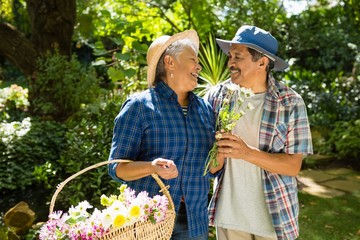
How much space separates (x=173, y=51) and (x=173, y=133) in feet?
1.25

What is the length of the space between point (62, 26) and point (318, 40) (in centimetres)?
474

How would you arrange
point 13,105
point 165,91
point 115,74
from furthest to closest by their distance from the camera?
point 13,105 < point 115,74 < point 165,91

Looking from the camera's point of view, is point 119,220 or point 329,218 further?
point 329,218

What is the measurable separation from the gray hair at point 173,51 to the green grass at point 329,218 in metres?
2.19

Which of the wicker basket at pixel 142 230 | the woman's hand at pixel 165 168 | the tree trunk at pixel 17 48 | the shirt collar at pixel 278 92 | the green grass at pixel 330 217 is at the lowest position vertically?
the green grass at pixel 330 217

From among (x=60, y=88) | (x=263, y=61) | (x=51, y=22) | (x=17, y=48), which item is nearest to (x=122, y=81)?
(x=60, y=88)

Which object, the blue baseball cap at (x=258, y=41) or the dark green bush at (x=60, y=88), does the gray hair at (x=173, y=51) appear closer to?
the blue baseball cap at (x=258, y=41)

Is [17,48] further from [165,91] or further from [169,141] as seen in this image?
[169,141]

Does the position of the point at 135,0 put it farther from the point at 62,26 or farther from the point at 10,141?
the point at 10,141

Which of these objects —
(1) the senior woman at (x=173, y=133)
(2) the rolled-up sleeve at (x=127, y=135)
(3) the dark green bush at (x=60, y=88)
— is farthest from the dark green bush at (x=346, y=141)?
(2) the rolled-up sleeve at (x=127, y=135)

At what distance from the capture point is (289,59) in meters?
8.65

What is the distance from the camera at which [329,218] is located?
14.8 ft

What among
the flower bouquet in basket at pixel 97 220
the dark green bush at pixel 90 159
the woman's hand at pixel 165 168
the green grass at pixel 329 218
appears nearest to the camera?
the flower bouquet in basket at pixel 97 220

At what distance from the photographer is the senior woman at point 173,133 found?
1886 mm
